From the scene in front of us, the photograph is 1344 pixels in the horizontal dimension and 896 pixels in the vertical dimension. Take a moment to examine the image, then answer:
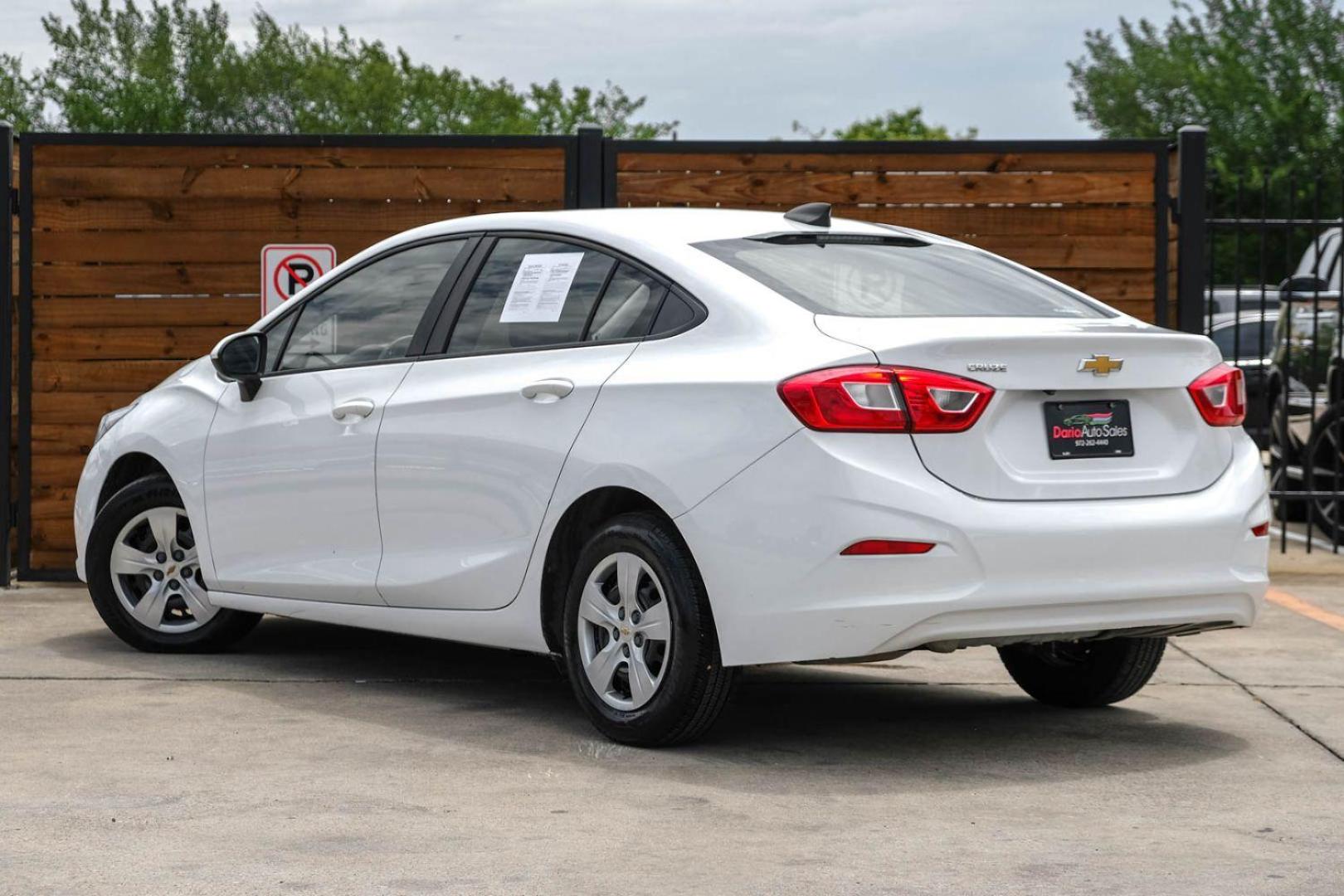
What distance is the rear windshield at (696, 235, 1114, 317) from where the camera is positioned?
18.7 ft

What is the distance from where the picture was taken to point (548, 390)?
595cm

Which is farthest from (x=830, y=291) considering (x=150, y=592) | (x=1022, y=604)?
(x=150, y=592)

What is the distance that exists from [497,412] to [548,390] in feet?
0.80

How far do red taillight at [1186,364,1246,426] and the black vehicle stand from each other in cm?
554

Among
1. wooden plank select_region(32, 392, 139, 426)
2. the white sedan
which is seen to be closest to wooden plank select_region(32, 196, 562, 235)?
wooden plank select_region(32, 392, 139, 426)

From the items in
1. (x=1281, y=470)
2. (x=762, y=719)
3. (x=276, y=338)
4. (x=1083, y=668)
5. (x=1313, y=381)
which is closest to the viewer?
(x=762, y=719)

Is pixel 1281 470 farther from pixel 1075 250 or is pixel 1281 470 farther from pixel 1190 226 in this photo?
pixel 1075 250

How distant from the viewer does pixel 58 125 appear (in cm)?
7231

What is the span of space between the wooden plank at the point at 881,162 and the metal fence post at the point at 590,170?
11 centimetres

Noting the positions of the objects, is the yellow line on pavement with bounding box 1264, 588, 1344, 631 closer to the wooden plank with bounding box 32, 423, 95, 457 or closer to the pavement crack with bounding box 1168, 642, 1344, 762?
the pavement crack with bounding box 1168, 642, 1344, 762

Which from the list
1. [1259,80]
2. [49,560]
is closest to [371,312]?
[49,560]

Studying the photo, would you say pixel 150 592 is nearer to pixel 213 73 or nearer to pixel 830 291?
pixel 830 291

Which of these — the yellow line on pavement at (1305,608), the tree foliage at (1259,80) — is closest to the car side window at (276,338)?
the yellow line on pavement at (1305,608)

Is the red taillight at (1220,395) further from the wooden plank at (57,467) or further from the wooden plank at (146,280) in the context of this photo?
the wooden plank at (57,467)
